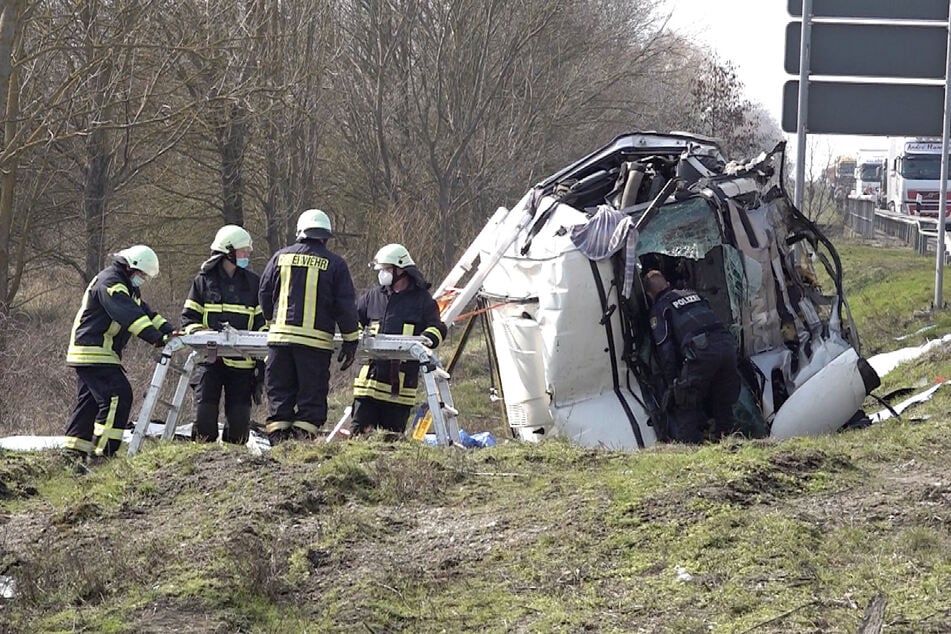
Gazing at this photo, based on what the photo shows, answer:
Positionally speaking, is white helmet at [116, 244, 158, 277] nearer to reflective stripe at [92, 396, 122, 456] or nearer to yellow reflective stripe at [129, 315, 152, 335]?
yellow reflective stripe at [129, 315, 152, 335]

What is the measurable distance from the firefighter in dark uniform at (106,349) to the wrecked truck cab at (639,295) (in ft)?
7.73

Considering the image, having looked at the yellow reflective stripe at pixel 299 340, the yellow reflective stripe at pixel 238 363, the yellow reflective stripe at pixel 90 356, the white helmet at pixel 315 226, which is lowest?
the yellow reflective stripe at pixel 238 363

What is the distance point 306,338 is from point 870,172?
45778 mm

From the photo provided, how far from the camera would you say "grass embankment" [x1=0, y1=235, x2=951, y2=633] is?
14.7 ft

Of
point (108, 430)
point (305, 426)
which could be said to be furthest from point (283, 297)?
point (108, 430)

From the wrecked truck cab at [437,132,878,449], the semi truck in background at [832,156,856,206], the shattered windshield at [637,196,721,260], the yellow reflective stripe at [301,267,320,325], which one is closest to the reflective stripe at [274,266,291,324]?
the yellow reflective stripe at [301,267,320,325]

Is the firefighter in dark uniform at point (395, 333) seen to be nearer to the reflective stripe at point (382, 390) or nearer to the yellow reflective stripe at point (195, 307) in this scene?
the reflective stripe at point (382, 390)

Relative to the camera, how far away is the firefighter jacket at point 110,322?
8211mm

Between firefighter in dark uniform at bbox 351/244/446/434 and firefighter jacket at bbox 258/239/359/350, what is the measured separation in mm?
649

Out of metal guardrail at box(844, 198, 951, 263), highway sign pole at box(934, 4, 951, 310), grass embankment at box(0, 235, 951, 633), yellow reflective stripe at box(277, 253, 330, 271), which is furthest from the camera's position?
metal guardrail at box(844, 198, 951, 263)

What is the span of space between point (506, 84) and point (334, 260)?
709 inches

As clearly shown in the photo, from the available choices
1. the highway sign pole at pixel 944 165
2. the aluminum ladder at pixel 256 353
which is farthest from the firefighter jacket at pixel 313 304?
the highway sign pole at pixel 944 165

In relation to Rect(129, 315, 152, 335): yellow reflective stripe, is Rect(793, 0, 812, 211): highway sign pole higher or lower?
higher

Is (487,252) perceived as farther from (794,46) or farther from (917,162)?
(917,162)
